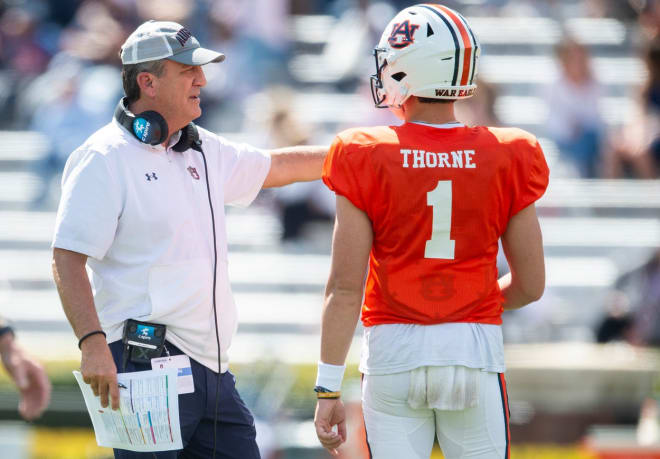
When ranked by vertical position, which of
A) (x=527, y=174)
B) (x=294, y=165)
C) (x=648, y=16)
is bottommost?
(x=648, y=16)

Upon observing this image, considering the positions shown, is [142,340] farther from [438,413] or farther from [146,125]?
[438,413]

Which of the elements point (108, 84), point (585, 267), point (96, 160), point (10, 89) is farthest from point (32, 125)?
point (96, 160)

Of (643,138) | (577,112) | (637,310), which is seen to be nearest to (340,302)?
(637,310)

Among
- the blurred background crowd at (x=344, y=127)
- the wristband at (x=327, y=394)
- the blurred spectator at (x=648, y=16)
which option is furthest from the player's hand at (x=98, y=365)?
the blurred spectator at (x=648, y=16)

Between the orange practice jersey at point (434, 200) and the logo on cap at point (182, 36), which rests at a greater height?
the logo on cap at point (182, 36)

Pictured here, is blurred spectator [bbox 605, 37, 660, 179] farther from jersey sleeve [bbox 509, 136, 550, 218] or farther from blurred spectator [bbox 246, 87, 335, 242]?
jersey sleeve [bbox 509, 136, 550, 218]

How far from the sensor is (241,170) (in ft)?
12.8

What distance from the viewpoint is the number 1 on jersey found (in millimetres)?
3184

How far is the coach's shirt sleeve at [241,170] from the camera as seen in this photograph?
387 centimetres

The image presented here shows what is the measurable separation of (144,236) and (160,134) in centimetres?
33

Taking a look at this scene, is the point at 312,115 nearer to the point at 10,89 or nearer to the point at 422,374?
the point at 10,89

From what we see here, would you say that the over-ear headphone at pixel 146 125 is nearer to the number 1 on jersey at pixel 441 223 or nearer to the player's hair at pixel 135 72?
the player's hair at pixel 135 72

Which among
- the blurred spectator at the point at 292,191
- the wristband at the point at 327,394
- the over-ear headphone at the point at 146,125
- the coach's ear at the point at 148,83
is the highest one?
the coach's ear at the point at 148,83

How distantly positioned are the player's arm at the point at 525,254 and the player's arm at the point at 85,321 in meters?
1.28
